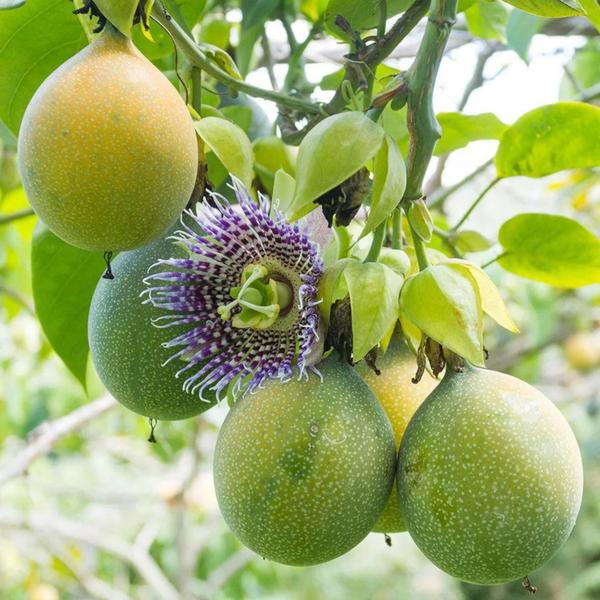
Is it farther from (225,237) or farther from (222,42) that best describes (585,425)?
(225,237)

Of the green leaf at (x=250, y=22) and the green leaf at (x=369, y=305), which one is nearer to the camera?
the green leaf at (x=369, y=305)

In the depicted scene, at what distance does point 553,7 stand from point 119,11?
31 centimetres

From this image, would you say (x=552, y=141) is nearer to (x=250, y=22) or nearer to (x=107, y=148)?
(x=250, y=22)

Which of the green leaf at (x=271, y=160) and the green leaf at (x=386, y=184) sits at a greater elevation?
the green leaf at (x=386, y=184)

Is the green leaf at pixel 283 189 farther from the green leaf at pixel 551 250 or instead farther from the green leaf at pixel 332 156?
the green leaf at pixel 551 250

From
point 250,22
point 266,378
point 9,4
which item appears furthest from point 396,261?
point 250,22

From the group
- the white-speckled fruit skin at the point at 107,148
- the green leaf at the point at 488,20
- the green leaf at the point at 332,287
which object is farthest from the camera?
the green leaf at the point at 488,20

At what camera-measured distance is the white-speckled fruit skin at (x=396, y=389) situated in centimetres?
69

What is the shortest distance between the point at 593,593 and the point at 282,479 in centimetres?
550

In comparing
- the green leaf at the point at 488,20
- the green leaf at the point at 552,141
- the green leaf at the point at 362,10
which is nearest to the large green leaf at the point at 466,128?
the green leaf at the point at 552,141

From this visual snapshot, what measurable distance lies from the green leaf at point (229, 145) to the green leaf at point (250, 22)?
34 cm

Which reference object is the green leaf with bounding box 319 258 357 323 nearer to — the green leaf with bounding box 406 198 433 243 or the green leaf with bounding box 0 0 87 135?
the green leaf with bounding box 406 198 433 243

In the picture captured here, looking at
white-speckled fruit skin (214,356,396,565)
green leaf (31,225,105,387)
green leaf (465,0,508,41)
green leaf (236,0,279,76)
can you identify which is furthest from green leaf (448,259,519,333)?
green leaf (465,0,508,41)

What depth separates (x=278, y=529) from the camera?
61 centimetres
